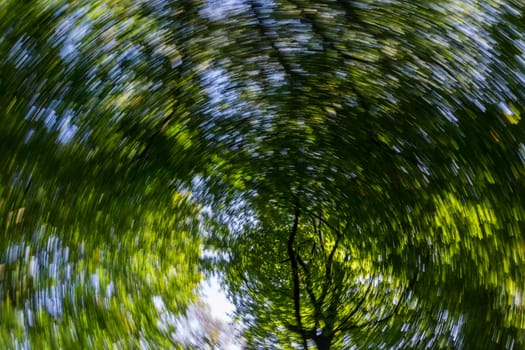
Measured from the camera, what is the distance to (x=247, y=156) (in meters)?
2.93

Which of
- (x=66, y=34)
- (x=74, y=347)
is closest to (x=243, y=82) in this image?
(x=66, y=34)

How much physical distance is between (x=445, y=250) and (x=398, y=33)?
4.58 ft

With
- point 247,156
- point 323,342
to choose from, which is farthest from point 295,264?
point 247,156

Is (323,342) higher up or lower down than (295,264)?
lower down

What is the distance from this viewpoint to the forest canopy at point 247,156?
170cm

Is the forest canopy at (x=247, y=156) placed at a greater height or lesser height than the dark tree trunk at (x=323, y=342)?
greater

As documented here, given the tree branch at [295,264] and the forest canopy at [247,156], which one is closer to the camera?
the forest canopy at [247,156]

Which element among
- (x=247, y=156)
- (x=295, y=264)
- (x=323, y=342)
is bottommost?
(x=323, y=342)

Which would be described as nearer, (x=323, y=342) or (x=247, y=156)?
(x=247, y=156)

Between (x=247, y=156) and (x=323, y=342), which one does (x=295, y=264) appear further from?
(x=247, y=156)

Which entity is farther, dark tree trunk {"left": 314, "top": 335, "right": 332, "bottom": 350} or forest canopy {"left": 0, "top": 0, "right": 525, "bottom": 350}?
dark tree trunk {"left": 314, "top": 335, "right": 332, "bottom": 350}

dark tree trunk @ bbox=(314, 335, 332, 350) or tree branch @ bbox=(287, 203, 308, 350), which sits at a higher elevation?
tree branch @ bbox=(287, 203, 308, 350)

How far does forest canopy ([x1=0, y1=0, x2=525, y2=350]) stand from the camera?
1695 mm

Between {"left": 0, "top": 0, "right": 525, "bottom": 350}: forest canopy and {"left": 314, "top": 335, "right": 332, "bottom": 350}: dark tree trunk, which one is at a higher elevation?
{"left": 0, "top": 0, "right": 525, "bottom": 350}: forest canopy
